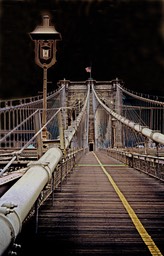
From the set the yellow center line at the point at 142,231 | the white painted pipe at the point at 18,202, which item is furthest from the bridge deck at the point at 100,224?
the white painted pipe at the point at 18,202

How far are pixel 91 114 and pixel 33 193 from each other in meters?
48.1

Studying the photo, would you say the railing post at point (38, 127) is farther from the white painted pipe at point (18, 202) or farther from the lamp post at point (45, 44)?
the lamp post at point (45, 44)

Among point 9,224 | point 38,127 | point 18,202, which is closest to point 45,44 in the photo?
point 38,127

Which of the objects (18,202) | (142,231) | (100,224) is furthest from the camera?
(100,224)

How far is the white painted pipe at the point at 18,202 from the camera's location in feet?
5.43

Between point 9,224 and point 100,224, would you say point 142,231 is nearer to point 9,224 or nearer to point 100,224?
point 100,224

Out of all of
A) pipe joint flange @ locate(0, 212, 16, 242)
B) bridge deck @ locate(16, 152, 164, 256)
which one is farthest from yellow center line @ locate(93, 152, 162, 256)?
pipe joint flange @ locate(0, 212, 16, 242)

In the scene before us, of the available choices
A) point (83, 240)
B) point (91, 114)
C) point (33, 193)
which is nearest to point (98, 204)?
point (83, 240)

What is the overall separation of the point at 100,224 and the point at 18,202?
205cm

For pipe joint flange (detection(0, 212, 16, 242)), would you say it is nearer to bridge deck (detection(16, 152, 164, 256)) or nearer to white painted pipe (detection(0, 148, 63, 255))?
white painted pipe (detection(0, 148, 63, 255))

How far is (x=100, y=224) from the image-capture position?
400cm

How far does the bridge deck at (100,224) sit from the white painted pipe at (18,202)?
61 cm

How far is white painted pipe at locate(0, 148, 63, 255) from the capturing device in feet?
5.43

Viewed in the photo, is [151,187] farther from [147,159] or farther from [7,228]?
[7,228]
